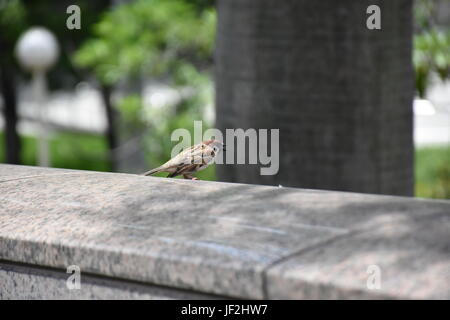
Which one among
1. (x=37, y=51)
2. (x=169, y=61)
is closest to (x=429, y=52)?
(x=169, y=61)

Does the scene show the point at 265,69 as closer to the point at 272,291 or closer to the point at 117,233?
the point at 117,233

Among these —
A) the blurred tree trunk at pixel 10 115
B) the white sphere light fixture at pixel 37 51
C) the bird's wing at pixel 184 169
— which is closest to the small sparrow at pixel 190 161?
the bird's wing at pixel 184 169

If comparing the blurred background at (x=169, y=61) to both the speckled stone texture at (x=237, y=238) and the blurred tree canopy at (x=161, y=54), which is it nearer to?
the blurred tree canopy at (x=161, y=54)

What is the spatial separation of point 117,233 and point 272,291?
2.29 feet

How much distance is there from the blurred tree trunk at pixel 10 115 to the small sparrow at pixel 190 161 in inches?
689

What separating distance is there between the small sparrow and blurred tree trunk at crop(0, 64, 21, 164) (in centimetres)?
1749

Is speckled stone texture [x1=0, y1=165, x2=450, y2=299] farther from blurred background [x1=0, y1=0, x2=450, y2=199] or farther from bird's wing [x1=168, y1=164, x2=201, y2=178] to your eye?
blurred background [x1=0, y1=0, x2=450, y2=199]

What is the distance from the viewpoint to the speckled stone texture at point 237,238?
2.50 m

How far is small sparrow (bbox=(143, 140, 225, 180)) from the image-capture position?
4109mm

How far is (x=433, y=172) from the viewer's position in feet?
41.6

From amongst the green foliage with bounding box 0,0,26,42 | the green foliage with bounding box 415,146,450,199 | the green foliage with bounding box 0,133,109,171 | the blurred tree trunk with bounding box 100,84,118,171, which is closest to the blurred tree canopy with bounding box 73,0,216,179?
the green foliage with bounding box 415,146,450,199
